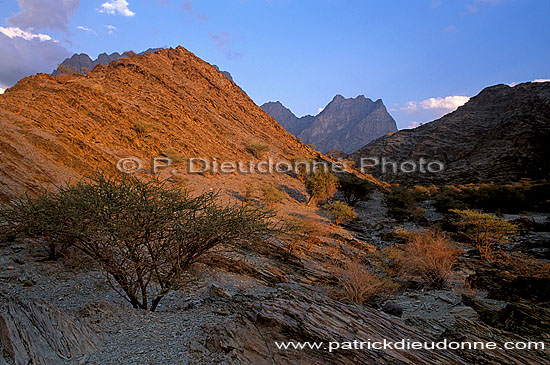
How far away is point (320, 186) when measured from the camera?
65.9 ft

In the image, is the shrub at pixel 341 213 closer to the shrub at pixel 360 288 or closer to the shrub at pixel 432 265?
the shrub at pixel 432 265

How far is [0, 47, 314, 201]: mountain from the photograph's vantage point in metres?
10.7

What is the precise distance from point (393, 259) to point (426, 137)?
156 feet

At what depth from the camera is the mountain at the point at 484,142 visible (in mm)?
32094

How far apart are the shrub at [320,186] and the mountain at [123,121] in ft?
25.3

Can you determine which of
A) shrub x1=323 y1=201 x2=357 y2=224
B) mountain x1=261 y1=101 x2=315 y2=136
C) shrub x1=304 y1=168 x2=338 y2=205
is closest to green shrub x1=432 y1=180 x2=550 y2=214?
shrub x1=323 y1=201 x2=357 y2=224

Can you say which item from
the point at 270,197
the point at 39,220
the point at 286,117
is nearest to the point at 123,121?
the point at 270,197

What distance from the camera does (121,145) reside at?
16.1 m

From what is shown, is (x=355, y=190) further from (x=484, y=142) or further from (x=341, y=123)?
(x=341, y=123)

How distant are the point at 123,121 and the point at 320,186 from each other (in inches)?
633

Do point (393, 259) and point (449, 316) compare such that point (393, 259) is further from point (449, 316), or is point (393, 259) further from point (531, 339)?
point (531, 339)

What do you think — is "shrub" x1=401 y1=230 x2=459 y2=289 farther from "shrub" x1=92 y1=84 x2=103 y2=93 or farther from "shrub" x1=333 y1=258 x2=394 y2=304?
"shrub" x1=92 y1=84 x2=103 y2=93

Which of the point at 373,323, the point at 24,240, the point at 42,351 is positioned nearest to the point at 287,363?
the point at 373,323

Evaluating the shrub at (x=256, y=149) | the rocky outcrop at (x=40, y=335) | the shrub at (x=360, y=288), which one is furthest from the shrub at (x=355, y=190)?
the rocky outcrop at (x=40, y=335)
